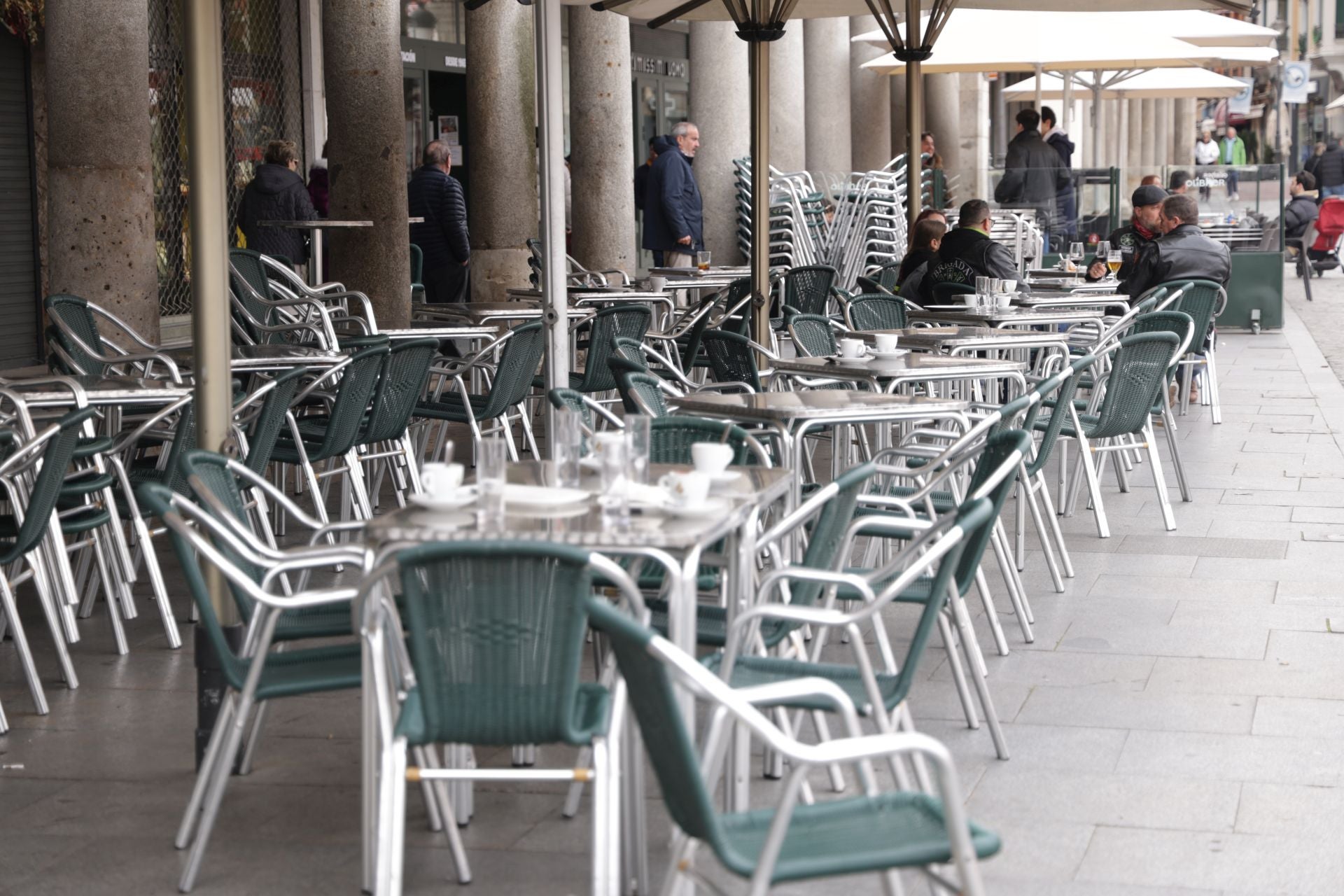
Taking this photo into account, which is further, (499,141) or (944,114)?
(944,114)

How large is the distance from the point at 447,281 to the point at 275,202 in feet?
8.20

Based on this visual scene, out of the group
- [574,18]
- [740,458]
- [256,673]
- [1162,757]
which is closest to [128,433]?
[740,458]

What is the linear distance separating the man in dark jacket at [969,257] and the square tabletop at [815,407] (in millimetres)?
4548

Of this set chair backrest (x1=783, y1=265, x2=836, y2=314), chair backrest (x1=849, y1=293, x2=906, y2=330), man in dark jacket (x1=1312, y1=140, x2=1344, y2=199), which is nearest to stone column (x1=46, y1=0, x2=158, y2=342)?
chair backrest (x1=849, y1=293, x2=906, y2=330)

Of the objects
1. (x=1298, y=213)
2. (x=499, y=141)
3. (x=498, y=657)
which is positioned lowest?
(x=498, y=657)

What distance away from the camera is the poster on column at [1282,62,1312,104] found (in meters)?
37.8

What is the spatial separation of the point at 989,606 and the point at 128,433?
9.95ft

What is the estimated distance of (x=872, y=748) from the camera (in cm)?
283

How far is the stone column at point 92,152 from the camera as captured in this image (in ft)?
29.4

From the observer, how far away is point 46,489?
5273 mm

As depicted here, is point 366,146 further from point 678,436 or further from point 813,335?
point 678,436

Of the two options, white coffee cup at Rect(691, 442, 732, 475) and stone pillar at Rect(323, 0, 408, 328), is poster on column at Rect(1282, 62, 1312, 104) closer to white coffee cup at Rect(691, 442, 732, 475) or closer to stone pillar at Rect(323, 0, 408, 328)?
stone pillar at Rect(323, 0, 408, 328)

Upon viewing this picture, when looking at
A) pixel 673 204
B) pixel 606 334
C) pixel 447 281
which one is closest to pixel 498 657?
pixel 606 334

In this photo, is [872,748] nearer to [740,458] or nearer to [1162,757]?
[1162,757]
